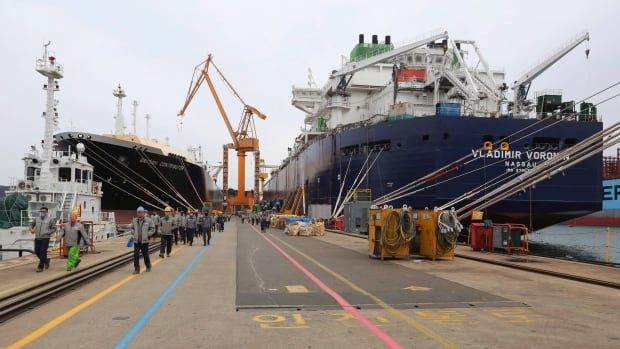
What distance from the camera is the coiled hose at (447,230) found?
1445 cm

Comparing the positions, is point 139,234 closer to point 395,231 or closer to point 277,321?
point 277,321

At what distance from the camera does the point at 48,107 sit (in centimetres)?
2478

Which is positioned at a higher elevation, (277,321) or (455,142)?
(455,142)

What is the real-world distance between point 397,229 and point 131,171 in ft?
92.4

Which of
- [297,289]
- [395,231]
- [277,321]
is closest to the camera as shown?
[277,321]

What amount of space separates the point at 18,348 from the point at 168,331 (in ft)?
5.02

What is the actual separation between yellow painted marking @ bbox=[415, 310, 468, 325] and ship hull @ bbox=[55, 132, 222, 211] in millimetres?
32479

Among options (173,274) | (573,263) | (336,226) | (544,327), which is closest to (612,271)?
(573,263)

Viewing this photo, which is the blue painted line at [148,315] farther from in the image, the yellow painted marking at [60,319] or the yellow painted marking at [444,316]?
the yellow painted marking at [444,316]

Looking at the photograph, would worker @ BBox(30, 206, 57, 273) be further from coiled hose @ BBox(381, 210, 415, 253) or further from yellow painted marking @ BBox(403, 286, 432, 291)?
coiled hose @ BBox(381, 210, 415, 253)

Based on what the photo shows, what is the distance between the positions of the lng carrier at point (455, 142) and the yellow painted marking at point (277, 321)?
52.6ft

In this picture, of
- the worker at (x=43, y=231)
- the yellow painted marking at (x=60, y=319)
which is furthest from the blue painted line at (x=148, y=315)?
the worker at (x=43, y=231)

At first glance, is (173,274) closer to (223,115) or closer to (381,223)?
(381,223)

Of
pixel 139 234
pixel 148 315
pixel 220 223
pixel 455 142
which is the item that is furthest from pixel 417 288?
pixel 220 223
